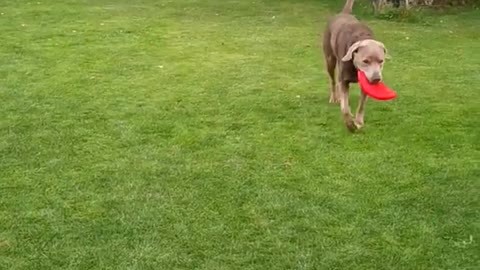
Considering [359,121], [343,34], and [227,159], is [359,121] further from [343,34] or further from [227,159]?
[227,159]

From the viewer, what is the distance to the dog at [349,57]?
15.9ft

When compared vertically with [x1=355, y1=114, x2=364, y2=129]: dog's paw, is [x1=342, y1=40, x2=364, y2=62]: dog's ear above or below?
above

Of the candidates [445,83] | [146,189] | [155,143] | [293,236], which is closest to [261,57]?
[445,83]

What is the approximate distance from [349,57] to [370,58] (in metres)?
0.18

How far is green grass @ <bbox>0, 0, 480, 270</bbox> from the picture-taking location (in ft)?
11.7

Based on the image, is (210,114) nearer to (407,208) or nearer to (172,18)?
(407,208)

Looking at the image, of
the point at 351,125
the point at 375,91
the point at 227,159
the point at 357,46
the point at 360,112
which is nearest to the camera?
the point at 227,159

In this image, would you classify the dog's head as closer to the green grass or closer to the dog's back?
the dog's back

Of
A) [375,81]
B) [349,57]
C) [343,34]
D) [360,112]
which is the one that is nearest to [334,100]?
→ [360,112]

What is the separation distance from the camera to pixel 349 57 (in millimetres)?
4984

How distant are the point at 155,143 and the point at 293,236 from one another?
159cm

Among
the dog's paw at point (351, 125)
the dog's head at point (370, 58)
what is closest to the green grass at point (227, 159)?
the dog's paw at point (351, 125)

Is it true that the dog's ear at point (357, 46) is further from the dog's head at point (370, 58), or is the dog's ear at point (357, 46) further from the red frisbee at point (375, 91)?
the red frisbee at point (375, 91)

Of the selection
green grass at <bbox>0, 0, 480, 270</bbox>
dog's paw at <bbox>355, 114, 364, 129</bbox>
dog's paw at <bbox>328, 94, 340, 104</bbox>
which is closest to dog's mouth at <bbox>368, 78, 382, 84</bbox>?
green grass at <bbox>0, 0, 480, 270</bbox>
